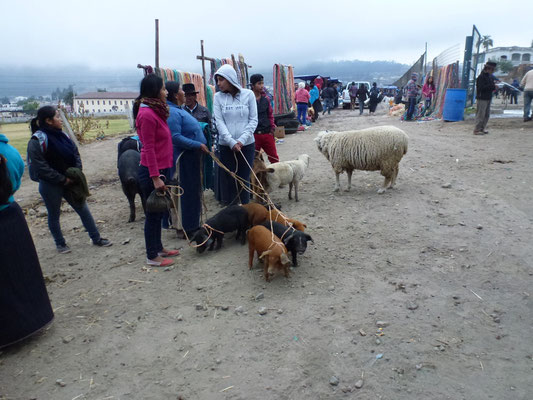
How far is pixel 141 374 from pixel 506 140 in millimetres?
10593

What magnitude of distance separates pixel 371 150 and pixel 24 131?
11260 millimetres

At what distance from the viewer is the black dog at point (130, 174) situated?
18.0 feet

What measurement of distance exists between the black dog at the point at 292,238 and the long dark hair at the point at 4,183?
2324mm

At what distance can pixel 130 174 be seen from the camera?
5.48 meters

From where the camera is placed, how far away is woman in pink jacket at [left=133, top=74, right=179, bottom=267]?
348 cm

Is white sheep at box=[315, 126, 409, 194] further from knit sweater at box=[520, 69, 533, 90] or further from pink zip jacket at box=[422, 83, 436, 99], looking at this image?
pink zip jacket at box=[422, 83, 436, 99]

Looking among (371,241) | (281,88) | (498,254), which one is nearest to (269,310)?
(371,241)

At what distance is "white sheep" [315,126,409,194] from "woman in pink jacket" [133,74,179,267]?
3.31 metres

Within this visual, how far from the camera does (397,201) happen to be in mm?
5695

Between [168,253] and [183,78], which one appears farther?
[183,78]

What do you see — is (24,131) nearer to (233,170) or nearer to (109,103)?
(233,170)

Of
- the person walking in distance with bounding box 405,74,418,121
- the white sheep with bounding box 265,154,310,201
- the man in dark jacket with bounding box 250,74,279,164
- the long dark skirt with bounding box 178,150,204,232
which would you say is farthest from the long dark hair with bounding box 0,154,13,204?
the person walking in distance with bounding box 405,74,418,121

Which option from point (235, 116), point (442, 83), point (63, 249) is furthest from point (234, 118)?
point (442, 83)

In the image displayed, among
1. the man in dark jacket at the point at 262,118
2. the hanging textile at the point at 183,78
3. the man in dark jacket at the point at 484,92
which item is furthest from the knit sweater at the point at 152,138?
the man in dark jacket at the point at 484,92
